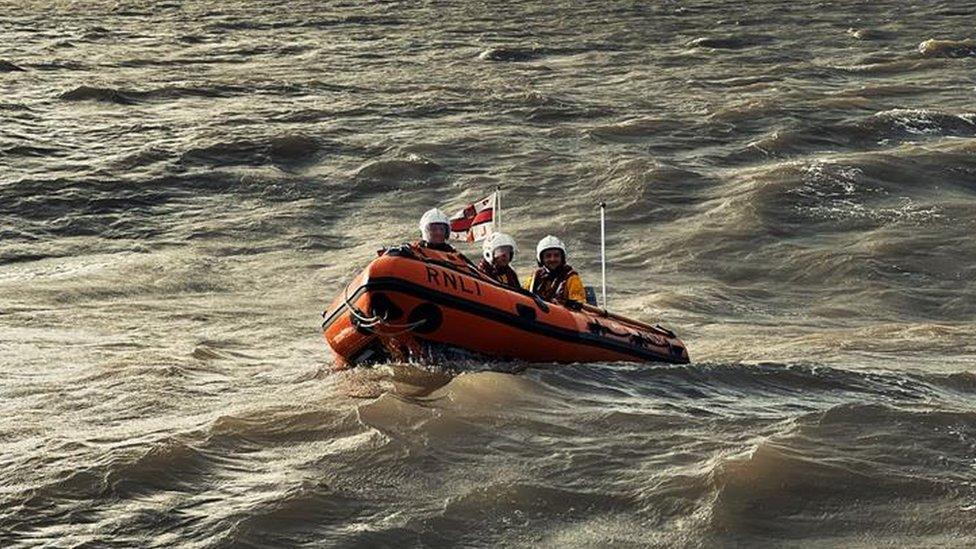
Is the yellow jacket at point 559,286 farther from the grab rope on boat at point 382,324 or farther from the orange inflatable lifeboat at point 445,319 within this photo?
the grab rope on boat at point 382,324

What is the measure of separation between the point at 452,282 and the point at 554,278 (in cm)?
175

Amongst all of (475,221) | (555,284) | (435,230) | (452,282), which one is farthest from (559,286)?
(452,282)

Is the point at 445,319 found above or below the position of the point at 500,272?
above

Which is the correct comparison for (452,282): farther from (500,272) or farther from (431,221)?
(500,272)

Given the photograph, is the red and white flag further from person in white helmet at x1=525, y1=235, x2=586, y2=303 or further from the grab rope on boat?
the grab rope on boat

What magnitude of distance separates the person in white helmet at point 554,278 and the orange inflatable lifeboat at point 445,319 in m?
0.57

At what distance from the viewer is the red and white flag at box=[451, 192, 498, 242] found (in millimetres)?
12102

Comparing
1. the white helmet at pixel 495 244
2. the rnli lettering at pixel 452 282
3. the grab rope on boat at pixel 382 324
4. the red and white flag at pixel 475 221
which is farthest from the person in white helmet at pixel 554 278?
the grab rope on boat at pixel 382 324

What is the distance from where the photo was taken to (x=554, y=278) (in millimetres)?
11695

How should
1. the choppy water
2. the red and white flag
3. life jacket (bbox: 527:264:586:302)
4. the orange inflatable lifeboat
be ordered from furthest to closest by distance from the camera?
the red and white flag < life jacket (bbox: 527:264:586:302) < the orange inflatable lifeboat < the choppy water

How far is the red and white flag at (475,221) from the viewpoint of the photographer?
476 inches

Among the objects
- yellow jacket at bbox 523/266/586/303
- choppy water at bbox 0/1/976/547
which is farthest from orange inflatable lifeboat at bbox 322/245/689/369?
yellow jacket at bbox 523/266/586/303

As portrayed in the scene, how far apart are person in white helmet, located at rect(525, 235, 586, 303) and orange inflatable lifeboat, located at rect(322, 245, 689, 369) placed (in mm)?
570

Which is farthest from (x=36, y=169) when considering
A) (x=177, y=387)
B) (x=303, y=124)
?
(x=177, y=387)
